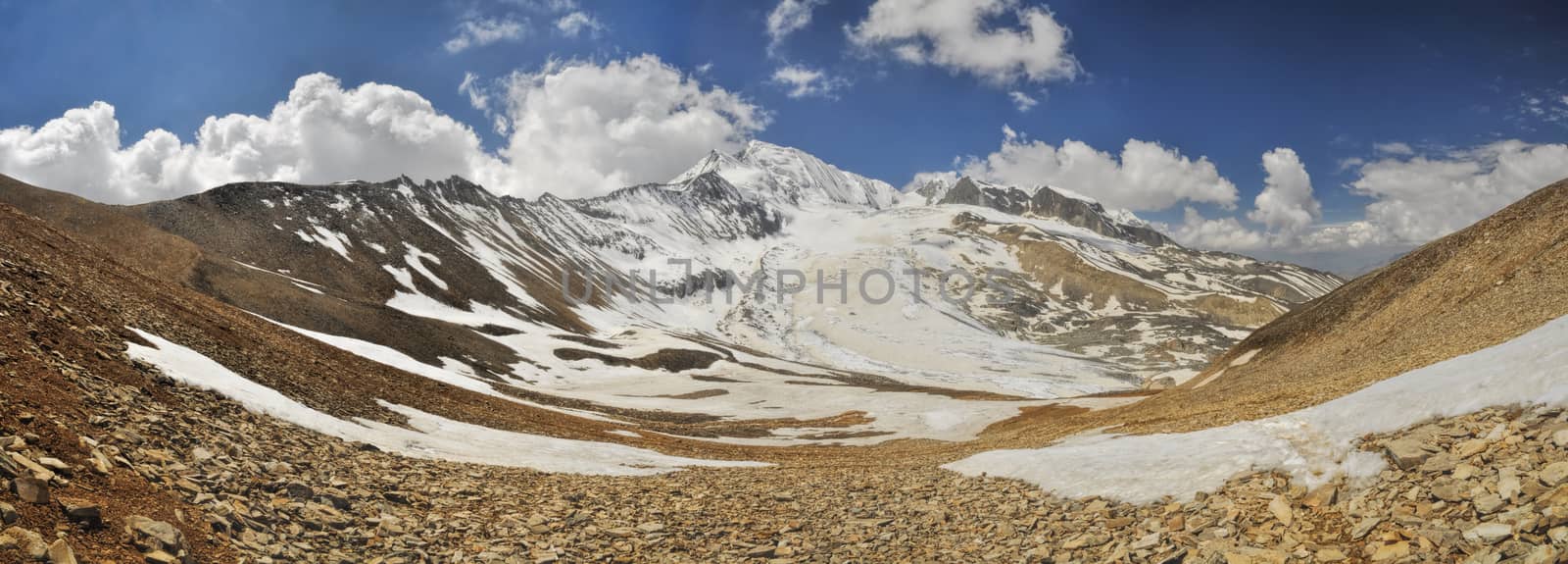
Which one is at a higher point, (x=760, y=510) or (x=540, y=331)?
(x=540, y=331)

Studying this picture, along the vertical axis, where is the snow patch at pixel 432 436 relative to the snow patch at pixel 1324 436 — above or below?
below

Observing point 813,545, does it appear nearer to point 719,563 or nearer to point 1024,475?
point 719,563

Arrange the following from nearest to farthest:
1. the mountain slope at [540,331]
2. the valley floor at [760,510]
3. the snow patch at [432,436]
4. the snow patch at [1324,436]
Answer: the valley floor at [760,510] < the snow patch at [1324,436] < the snow patch at [432,436] < the mountain slope at [540,331]

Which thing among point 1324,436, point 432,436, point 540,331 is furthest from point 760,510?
point 540,331

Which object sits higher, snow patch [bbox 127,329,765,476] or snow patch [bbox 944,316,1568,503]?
snow patch [bbox 944,316,1568,503]

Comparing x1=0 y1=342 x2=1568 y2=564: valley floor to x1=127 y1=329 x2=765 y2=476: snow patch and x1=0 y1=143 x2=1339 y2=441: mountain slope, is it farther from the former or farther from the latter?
x1=0 y1=143 x2=1339 y2=441: mountain slope

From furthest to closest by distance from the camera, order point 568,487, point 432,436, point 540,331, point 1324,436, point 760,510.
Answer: point 540,331 → point 432,436 → point 568,487 → point 760,510 → point 1324,436

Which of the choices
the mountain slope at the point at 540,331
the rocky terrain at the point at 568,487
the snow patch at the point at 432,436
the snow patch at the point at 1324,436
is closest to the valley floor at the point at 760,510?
the rocky terrain at the point at 568,487

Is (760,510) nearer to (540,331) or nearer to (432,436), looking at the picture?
(432,436)

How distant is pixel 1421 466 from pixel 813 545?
28.6 feet

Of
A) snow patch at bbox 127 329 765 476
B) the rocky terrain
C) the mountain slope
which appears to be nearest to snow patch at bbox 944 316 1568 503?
the rocky terrain

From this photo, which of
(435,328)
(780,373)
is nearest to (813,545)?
(435,328)

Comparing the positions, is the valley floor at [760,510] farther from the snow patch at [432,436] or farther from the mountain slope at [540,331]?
the mountain slope at [540,331]

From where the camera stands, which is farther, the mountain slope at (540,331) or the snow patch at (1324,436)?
the mountain slope at (540,331)
